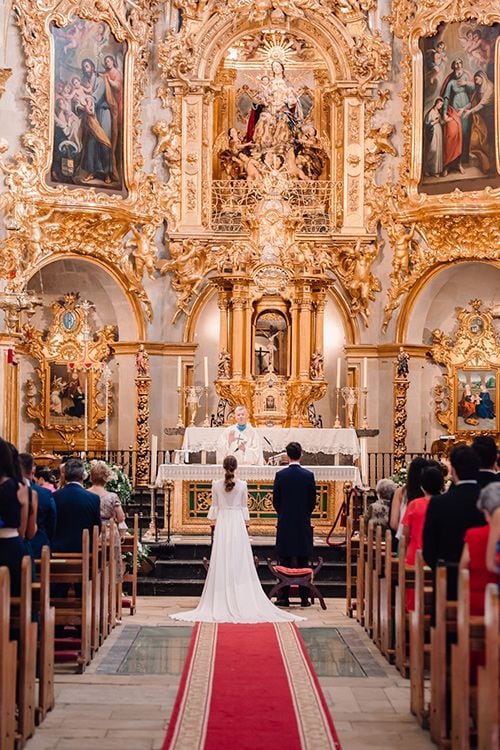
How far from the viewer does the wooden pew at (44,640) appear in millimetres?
9812

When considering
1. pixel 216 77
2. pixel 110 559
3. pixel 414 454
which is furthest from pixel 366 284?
pixel 110 559

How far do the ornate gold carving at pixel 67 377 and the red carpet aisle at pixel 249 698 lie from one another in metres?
12.1

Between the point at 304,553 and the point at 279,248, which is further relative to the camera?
the point at 279,248

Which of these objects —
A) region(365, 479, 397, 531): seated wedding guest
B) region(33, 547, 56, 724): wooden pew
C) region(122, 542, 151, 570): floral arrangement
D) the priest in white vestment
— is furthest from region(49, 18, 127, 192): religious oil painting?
region(33, 547, 56, 724): wooden pew

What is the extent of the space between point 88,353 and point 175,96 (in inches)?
205

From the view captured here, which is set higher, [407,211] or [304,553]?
[407,211]

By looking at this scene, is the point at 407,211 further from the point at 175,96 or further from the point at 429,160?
the point at 175,96

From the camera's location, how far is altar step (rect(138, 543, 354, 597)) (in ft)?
58.3

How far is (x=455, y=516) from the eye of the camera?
9203 mm

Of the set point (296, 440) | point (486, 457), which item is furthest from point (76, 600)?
point (296, 440)

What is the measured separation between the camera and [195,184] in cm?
2567

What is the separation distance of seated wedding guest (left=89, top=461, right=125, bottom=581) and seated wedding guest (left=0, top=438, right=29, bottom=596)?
449 cm

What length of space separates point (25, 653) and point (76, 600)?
9.70ft

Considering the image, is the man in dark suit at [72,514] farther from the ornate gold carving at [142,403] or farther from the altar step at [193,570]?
the ornate gold carving at [142,403]
